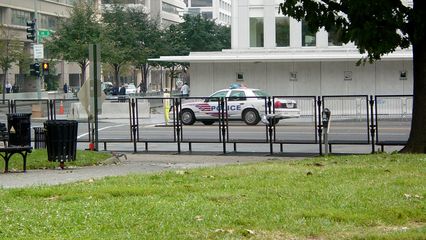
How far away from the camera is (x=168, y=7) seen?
13388cm

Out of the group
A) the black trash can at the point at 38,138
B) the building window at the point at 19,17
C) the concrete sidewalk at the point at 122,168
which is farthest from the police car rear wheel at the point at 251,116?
the building window at the point at 19,17

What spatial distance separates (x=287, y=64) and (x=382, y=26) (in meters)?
27.6

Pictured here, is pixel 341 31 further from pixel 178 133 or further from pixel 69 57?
pixel 69 57

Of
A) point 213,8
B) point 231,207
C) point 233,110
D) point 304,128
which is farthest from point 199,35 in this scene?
point 213,8

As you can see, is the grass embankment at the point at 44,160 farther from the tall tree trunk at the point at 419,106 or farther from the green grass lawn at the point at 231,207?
the tall tree trunk at the point at 419,106

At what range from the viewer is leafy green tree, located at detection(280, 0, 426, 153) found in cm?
1764

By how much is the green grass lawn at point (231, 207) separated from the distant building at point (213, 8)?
137 meters

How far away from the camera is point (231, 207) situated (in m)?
8.91

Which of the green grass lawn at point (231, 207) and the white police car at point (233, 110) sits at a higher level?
the white police car at point (233, 110)

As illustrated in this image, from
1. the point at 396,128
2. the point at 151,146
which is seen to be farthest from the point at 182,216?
the point at 151,146

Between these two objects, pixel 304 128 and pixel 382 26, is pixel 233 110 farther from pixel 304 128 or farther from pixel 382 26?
pixel 382 26

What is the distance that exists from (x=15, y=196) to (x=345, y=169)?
5518mm

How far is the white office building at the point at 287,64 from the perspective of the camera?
44375 mm

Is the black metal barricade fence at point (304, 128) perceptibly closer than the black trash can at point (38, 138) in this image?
Yes
